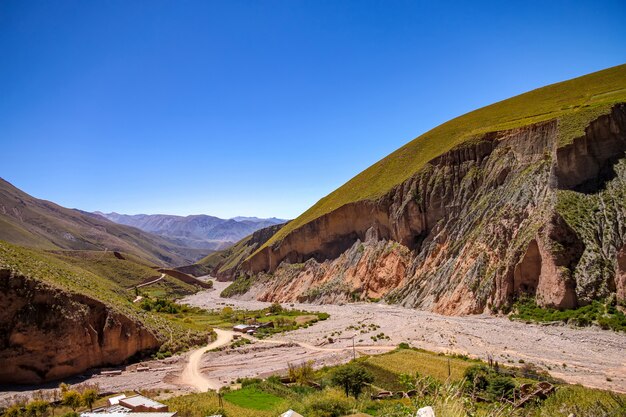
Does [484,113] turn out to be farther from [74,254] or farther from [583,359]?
[74,254]

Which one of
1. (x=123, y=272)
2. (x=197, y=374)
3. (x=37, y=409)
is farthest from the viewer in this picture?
(x=123, y=272)

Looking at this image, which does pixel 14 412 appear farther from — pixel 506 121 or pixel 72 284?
pixel 506 121

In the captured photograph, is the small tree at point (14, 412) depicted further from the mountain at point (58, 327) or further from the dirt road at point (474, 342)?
the dirt road at point (474, 342)

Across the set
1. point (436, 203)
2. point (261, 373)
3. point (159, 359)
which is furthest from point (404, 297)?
point (159, 359)

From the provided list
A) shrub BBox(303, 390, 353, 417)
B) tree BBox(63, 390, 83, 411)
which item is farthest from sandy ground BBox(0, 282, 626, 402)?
shrub BBox(303, 390, 353, 417)

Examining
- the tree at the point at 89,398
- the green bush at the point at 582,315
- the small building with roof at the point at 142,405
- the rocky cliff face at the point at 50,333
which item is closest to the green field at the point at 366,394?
the small building with roof at the point at 142,405

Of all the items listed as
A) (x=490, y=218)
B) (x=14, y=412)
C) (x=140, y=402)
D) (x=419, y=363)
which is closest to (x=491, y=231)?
(x=490, y=218)
